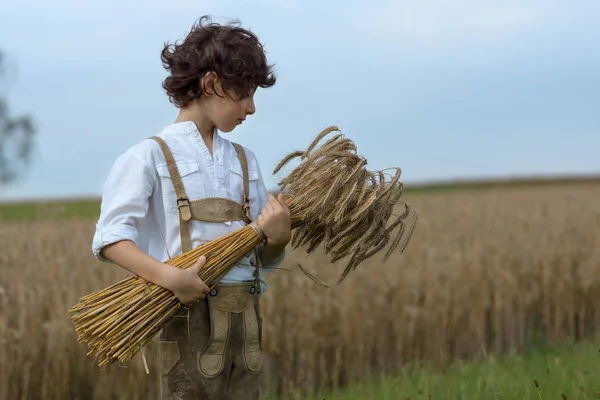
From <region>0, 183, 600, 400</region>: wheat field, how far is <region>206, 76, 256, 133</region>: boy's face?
1.93 metres

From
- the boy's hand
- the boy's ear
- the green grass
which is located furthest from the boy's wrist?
the green grass

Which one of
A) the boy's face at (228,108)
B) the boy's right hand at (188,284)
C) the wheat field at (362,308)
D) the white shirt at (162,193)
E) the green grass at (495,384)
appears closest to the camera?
the boy's right hand at (188,284)

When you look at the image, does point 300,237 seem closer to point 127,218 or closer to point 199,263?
point 199,263

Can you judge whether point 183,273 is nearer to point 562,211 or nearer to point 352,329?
point 352,329

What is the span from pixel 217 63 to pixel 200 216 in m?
0.51

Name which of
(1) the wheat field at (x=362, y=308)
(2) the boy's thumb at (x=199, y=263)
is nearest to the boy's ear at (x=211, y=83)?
(2) the boy's thumb at (x=199, y=263)

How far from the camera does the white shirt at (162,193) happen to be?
2.61 metres

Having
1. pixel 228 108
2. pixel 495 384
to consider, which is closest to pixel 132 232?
pixel 228 108

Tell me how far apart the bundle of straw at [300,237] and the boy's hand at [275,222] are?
50mm

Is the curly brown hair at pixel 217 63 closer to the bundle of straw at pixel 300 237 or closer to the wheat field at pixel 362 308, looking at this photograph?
the bundle of straw at pixel 300 237

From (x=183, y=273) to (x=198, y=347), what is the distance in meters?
0.27

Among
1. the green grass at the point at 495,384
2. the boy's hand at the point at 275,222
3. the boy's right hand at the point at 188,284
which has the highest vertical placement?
the boy's hand at the point at 275,222

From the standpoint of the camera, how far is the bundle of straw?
2.56 metres

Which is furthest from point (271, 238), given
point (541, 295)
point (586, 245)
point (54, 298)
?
point (586, 245)
